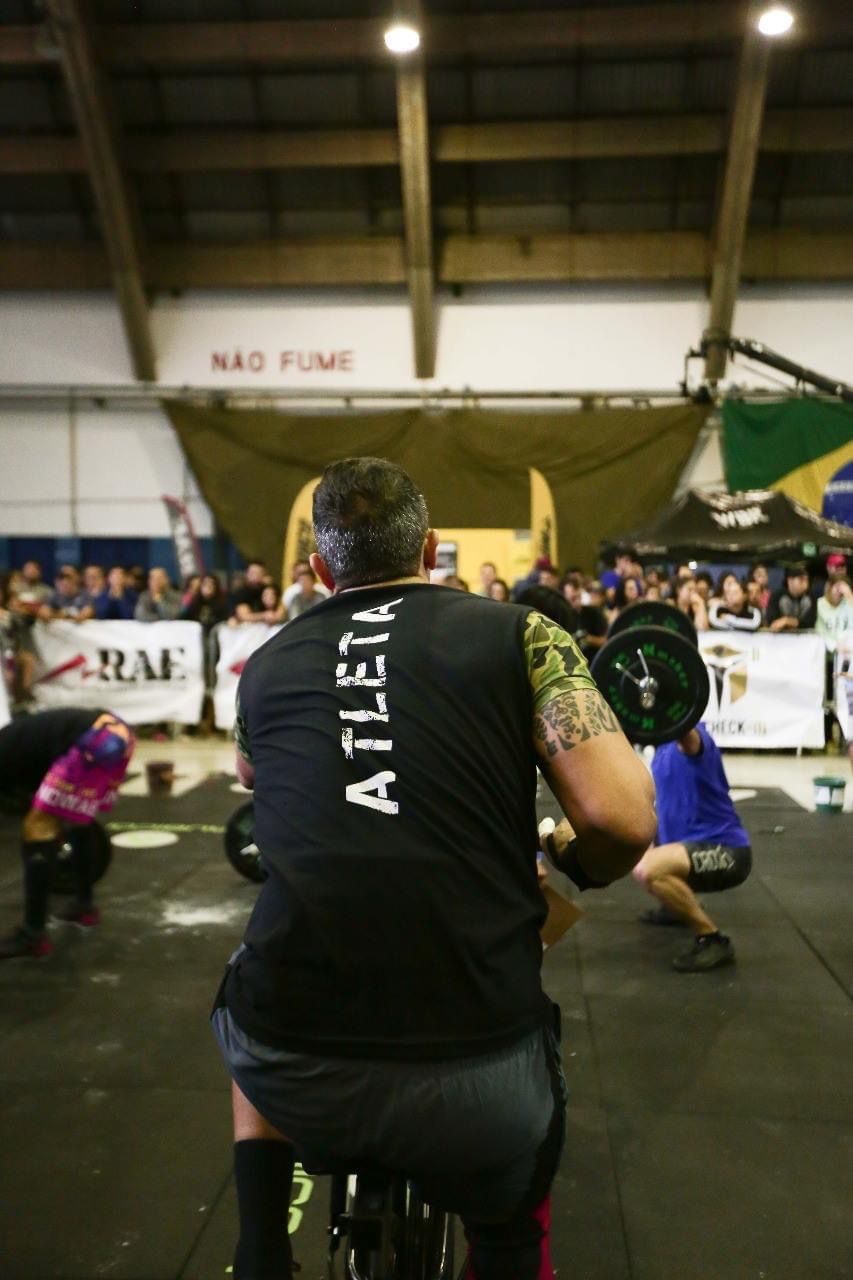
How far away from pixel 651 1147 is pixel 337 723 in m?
1.85

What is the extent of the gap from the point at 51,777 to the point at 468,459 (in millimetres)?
8800

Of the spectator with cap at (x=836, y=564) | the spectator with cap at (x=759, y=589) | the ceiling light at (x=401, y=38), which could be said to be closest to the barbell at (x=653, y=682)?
the spectator with cap at (x=759, y=589)

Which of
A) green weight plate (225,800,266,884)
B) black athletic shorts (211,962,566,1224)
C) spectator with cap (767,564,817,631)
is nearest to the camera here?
black athletic shorts (211,962,566,1224)

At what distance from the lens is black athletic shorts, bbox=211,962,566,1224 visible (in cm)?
123

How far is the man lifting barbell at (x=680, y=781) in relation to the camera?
12.5 ft

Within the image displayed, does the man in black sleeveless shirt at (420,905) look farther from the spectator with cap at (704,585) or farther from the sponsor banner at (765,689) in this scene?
the spectator with cap at (704,585)

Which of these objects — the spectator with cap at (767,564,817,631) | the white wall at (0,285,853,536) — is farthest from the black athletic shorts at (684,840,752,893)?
the white wall at (0,285,853,536)

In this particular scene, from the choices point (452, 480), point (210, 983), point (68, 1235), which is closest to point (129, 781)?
point (210, 983)

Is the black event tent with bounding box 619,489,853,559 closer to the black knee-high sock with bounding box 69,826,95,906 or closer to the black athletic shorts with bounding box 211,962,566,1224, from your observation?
the black knee-high sock with bounding box 69,826,95,906

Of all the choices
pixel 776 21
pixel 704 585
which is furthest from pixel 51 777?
pixel 776 21

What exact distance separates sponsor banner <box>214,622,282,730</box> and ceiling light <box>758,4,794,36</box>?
7.12 metres

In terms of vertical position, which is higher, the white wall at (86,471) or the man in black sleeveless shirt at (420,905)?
the white wall at (86,471)

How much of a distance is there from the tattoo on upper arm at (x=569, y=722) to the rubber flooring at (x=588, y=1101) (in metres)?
1.41

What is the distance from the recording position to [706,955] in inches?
150
